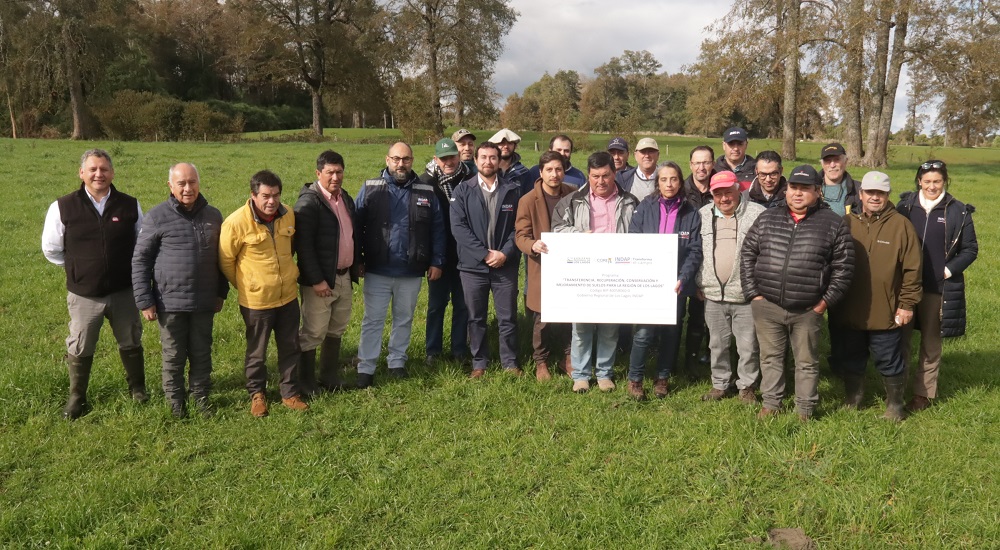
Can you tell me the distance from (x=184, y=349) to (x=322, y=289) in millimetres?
1278

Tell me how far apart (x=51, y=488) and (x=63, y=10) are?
4196 cm

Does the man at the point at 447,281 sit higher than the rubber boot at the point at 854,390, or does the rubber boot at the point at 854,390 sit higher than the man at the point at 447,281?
the man at the point at 447,281

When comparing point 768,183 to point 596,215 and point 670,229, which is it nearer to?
point 670,229

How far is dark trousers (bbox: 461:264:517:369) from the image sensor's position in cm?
645

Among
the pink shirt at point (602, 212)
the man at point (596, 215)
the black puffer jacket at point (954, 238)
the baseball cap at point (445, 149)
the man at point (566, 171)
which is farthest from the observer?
the man at point (566, 171)

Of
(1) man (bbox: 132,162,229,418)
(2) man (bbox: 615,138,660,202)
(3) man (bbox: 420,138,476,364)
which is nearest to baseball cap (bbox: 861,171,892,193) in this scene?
(2) man (bbox: 615,138,660,202)

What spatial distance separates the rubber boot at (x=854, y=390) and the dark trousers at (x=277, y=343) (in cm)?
504

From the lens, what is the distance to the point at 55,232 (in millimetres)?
5285

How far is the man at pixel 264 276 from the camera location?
5.38m

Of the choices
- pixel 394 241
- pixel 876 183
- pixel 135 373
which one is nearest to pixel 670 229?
pixel 876 183

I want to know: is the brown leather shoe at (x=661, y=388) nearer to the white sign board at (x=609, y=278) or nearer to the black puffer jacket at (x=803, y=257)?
the white sign board at (x=609, y=278)

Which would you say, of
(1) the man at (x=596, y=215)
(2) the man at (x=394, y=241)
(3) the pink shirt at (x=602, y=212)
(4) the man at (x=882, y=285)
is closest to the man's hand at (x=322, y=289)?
(2) the man at (x=394, y=241)

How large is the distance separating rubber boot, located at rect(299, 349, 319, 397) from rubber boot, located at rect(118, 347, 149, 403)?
141 cm

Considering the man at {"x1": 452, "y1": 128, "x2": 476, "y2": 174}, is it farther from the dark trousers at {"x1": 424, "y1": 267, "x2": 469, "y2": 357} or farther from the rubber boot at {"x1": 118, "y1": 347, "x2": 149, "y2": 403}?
the rubber boot at {"x1": 118, "y1": 347, "x2": 149, "y2": 403}
